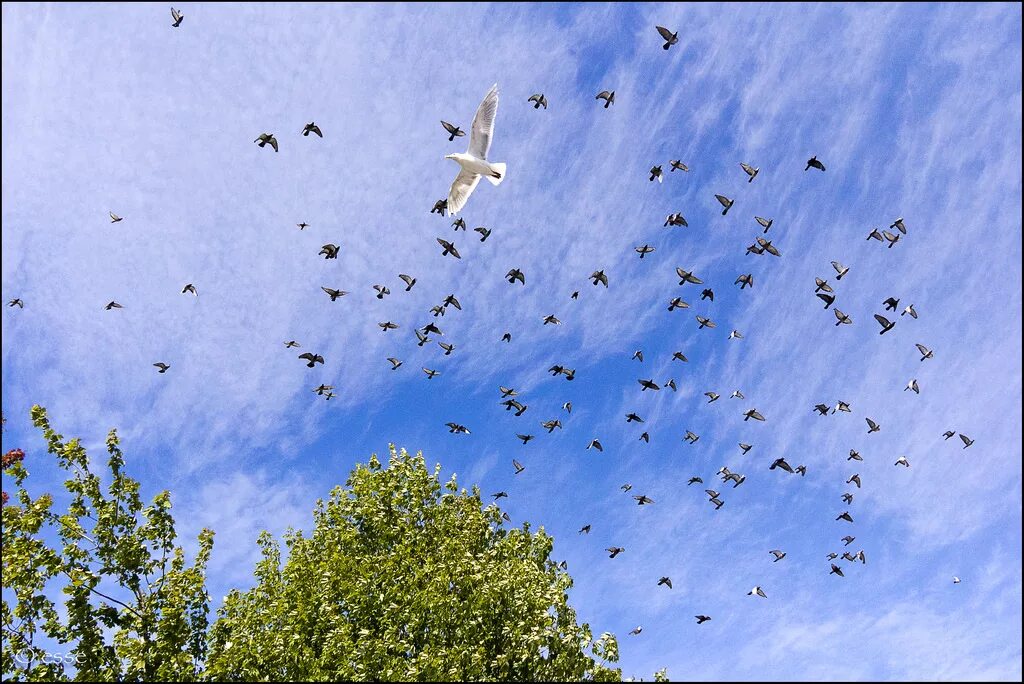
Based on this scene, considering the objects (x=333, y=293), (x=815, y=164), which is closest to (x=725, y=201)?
(x=815, y=164)

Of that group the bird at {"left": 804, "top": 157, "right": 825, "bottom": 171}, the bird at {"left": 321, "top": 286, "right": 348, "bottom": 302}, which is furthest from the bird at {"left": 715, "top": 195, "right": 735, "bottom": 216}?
the bird at {"left": 321, "top": 286, "right": 348, "bottom": 302}

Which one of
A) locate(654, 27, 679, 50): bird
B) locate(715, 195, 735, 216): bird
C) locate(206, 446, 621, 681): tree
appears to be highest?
locate(654, 27, 679, 50): bird

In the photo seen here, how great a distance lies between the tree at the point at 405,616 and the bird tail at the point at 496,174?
36.9 feet

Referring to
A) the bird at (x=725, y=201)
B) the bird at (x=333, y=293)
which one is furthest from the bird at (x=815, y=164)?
the bird at (x=333, y=293)

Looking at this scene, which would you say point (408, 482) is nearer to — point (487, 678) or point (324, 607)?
point (324, 607)

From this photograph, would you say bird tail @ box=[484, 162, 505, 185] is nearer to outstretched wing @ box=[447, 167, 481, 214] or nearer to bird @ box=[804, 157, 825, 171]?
outstretched wing @ box=[447, 167, 481, 214]

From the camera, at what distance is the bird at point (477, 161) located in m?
21.0

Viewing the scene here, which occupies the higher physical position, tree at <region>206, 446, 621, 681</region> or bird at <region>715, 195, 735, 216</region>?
bird at <region>715, 195, 735, 216</region>

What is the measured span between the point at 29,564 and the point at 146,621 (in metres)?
3.37

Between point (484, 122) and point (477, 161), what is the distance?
112cm

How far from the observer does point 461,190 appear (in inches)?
868

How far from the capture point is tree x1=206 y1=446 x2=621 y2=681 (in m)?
18.8

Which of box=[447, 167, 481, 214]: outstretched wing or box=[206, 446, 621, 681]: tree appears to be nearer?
box=[206, 446, 621, 681]: tree

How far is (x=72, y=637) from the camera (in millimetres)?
18984
